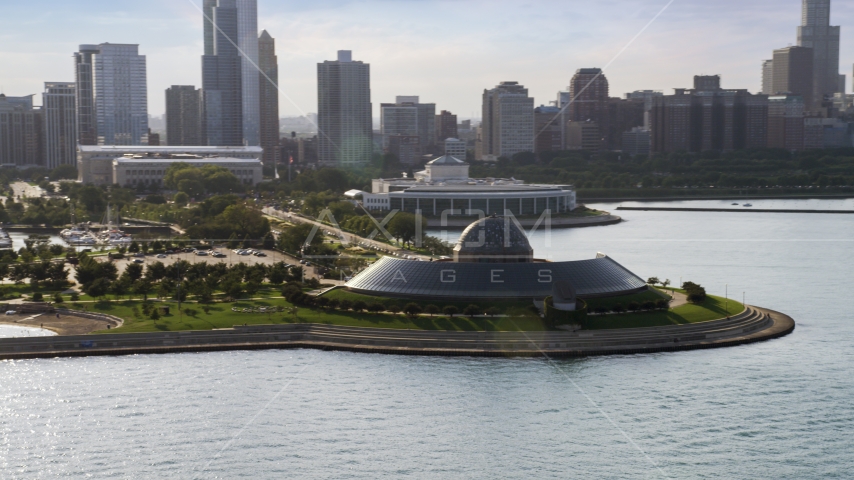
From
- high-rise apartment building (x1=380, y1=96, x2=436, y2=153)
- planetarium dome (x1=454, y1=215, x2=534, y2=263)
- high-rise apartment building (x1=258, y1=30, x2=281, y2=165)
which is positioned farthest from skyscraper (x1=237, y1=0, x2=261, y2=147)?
planetarium dome (x1=454, y1=215, x2=534, y2=263)

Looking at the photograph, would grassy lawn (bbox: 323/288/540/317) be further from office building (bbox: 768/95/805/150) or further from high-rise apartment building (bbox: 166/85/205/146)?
→ high-rise apartment building (bbox: 166/85/205/146)

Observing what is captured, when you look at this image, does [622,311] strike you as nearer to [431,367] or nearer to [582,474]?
[431,367]

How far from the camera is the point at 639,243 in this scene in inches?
2564

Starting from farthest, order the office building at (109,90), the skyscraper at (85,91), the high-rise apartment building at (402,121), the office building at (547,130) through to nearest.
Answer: the high-rise apartment building at (402,121) < the office building at (547,130) < the office building at (109,90) < the skyscraper at (85,91)

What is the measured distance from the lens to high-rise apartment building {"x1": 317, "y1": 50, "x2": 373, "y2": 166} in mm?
151625

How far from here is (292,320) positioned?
37156 mm

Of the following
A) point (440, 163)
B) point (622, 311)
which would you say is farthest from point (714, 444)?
point (440, 163)

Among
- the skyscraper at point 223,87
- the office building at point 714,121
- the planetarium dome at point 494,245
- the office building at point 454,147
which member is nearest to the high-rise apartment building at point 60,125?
the skyscraper at point 223,87

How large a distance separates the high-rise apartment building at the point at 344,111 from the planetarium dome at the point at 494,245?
364 feet

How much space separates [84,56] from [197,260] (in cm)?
10651

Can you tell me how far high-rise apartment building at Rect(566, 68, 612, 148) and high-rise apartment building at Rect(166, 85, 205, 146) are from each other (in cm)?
5629

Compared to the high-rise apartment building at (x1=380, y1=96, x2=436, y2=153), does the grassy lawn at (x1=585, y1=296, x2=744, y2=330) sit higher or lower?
lower

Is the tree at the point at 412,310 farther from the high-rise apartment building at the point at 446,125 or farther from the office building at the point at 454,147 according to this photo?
the high-rise apartment building at the point at 446,125

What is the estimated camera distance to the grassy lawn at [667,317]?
35.8 m
